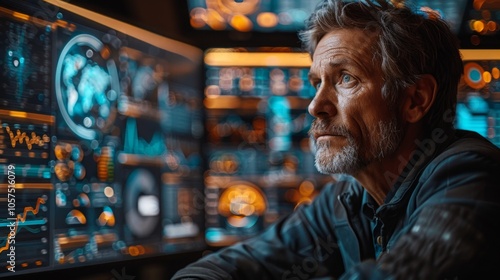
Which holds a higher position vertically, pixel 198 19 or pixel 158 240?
pixel 198 19

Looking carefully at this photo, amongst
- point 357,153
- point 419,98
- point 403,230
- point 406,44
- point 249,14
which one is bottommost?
point 403,230

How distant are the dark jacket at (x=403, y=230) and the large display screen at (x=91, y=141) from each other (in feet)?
0.85

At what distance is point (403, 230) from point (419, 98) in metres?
0.40

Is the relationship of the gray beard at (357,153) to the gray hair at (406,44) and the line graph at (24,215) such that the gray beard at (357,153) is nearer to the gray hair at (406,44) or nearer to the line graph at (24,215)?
the gray hair at (406,44)

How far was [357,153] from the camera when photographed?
1.39 meters

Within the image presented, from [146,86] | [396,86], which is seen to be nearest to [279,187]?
[146,86]

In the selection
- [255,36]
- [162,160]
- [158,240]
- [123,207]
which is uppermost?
[255,36]

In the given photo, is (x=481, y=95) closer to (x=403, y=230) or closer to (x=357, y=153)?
(x=357, y=153)

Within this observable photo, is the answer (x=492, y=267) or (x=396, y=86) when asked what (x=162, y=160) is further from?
(x=492, y=267)

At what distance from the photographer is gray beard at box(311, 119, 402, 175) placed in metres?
1.38

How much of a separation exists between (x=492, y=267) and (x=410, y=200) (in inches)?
9.9

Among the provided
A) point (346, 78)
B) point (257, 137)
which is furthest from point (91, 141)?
point (257, 137)

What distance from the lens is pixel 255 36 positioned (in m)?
2.08

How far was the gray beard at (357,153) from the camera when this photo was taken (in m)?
1.38
